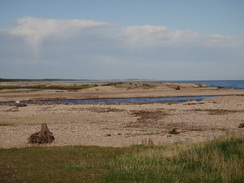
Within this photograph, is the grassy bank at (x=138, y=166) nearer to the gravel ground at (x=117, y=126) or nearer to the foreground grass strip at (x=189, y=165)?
the foreground grass strip at (x=189, y=165)

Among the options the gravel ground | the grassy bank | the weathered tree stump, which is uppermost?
the grassy bank

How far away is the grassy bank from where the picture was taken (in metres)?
11.7

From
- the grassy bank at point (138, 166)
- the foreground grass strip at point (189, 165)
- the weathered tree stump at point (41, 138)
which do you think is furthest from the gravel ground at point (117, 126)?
the foreground grass strip at point (189, 165)

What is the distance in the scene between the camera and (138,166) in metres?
13.1

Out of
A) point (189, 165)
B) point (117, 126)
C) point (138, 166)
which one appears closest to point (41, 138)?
point (117, 126)

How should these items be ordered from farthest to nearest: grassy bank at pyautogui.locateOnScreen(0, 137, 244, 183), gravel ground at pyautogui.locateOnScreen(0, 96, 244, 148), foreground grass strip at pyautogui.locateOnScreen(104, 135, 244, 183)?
gravel ground at pyautogui.locateOnScreen(0, 96, 244, 148) → grassy bank at pyautogui.locateOnScreen(0, 137, 244, 183) → foreground grass strip at pyautogui.locateOnScreen(104, 135, 244, 183)

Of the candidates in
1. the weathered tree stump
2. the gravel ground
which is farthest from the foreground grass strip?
the weathered tree stump

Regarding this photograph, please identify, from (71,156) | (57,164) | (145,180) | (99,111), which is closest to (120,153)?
(71,156)

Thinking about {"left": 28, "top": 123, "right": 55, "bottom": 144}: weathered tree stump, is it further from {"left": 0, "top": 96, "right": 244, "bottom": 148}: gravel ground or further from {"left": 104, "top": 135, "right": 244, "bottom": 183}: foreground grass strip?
{"left": 104, "top": 135, "right": 244, "bottom": 183}: foreground grass strip

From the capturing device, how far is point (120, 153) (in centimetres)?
1786

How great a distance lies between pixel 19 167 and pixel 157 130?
1536 cm

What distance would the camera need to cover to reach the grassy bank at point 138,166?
462 inches

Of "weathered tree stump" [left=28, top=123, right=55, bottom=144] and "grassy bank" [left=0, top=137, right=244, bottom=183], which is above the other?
"grassy bank" [left=0, top=137, right=244, bottom=183]

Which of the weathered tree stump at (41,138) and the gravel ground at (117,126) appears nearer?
the weathered tree stump at (41,138)
